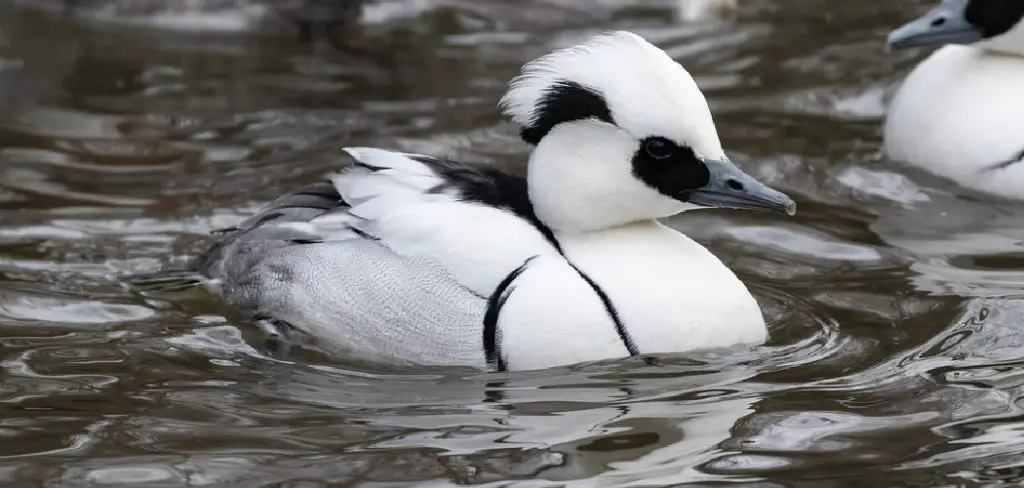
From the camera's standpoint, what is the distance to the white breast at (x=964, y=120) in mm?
6918

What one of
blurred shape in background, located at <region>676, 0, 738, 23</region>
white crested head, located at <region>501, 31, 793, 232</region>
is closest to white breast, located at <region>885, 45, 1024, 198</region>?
blurred shape in background, located at <region>676, 0, 738, 23</region>

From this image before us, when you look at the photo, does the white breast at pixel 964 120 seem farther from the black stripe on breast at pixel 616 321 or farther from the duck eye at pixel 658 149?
the black stripe on breast at pixel 616 321

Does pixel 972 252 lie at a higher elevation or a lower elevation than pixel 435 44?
lower

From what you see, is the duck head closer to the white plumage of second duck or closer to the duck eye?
the white plumage of second duck

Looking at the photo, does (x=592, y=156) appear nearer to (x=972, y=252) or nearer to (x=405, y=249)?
(x=405, y=249)

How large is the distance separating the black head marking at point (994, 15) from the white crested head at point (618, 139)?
2.80 metres

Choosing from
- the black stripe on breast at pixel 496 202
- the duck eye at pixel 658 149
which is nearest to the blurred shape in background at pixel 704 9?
the black stripe on breast at pixel 496 202

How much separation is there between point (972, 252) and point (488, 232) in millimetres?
2263

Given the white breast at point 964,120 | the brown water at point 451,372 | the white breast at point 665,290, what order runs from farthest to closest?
the white breast at point 964,120 → the white breast at point 665,290 → the brown water at point 451,372

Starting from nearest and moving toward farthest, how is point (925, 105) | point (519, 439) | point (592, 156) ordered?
point (519, 439) < point (592, 156) < point (925, 105)

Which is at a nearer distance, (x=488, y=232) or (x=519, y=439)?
(x=519, y=439)

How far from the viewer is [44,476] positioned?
13.9 ft

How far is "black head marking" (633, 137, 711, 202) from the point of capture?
4.89m

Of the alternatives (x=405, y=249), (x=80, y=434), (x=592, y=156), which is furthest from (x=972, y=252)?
(x=80, y=434)
